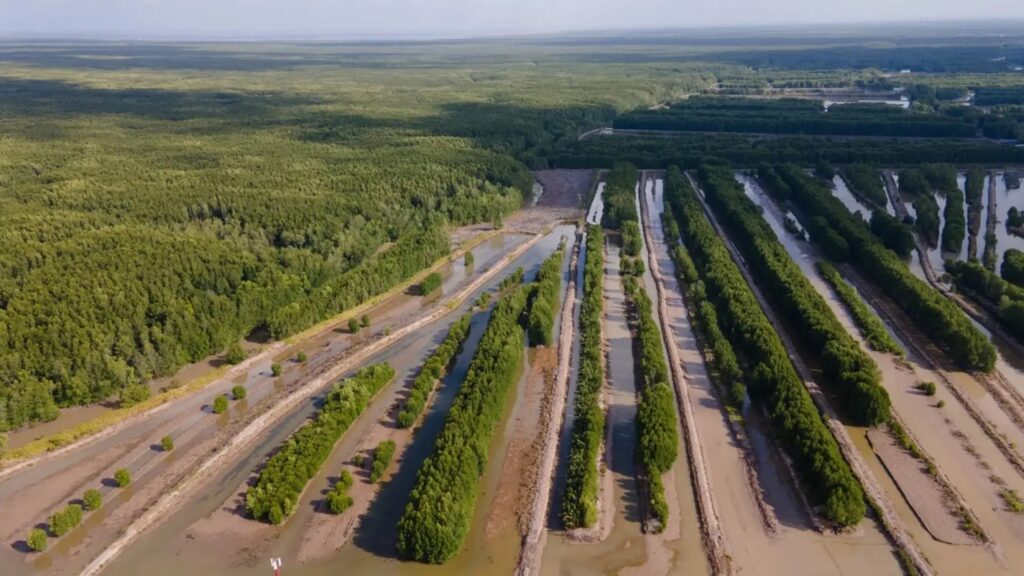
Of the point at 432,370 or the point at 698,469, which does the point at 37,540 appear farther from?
the point at 698,469

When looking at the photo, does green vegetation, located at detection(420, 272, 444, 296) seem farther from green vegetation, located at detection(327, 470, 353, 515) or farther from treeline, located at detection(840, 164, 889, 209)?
treeline, located at detection(840, 164, 889, 209)

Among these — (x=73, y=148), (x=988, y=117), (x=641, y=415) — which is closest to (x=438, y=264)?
(x=641, y=415)

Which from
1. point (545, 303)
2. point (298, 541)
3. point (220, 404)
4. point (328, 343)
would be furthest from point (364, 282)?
point (298, 541)

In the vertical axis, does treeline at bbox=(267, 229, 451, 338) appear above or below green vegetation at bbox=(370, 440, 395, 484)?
above

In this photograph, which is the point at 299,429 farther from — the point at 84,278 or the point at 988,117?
the point at 988,117

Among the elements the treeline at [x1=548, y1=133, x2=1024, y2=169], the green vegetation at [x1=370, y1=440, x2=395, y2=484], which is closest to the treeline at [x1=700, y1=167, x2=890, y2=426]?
the green vegetation at [x1=370, y1=440, x2=395, y2=484]

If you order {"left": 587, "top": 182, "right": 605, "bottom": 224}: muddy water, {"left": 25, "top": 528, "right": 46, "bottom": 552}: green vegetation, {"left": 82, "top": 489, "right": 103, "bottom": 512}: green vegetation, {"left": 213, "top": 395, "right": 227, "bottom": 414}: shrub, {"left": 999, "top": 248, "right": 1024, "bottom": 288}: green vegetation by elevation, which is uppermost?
{"left": 587, "top": 182, "right": 605, "bottom": 224}: muddy water
